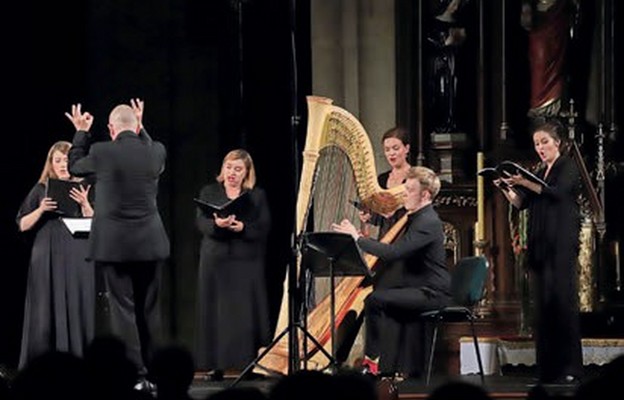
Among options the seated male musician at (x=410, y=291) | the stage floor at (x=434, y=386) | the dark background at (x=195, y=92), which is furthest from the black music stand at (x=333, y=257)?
the dark background at (x=195, y=92)

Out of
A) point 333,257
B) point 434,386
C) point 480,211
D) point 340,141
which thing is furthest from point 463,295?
point 480,211

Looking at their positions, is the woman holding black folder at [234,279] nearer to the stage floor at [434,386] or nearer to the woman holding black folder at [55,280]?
the stage floor at [434,386]

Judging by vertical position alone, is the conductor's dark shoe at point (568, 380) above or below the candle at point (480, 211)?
below

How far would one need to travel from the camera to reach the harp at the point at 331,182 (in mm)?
10039

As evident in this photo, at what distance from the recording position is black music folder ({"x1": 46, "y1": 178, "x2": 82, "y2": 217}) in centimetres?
1064

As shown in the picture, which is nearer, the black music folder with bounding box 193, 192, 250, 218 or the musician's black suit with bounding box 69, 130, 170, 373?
the musician's black suit with bounding box 69, 130, 170, 373

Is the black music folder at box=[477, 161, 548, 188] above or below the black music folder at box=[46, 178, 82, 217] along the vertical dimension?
above

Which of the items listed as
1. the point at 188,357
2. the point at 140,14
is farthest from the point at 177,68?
the point at 188,357

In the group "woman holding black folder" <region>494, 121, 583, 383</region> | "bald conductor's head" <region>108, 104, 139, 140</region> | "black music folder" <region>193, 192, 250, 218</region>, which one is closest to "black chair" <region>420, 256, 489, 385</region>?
"woman holding black folder" <region>494, 121, 583, 383</region>

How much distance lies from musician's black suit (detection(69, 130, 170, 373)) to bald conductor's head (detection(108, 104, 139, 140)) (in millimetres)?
33

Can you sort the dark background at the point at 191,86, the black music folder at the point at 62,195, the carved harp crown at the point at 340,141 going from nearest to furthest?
the carved harp crown at the point at 340,141 → the black music folder at the point at 62,195 → the dark background at the point at 191,86

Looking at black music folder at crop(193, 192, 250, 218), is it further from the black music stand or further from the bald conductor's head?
the bald conductor's head

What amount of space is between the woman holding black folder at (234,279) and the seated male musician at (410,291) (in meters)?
0.78

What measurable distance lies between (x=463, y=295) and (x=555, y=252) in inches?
26.1
